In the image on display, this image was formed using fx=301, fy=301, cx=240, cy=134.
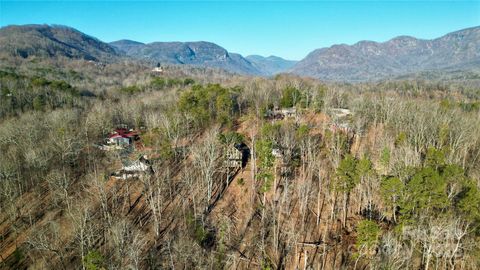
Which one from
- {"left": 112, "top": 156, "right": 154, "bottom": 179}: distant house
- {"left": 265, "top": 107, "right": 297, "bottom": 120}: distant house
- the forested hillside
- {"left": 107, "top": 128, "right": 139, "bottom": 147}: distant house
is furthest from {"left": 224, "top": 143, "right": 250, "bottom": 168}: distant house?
{"left": 265, "top": 107, "right": 297, "bottom": 120}: distant house

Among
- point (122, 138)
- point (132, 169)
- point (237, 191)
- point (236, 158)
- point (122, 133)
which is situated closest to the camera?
point (237, 191)

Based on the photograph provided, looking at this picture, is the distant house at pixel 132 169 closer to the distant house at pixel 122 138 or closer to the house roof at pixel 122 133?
the distant house at pixel 122 138

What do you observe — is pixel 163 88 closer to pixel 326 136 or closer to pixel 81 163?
pixel 81 163

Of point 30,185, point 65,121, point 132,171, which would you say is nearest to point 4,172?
point 30,185

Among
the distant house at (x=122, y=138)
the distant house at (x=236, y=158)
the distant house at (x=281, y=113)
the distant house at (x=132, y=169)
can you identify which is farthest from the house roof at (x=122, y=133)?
the distant house at (x=281, y=113)

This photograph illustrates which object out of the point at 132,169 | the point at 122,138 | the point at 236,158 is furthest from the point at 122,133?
the point at 236,158

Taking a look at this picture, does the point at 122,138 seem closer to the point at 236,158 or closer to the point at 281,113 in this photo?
the point at 236,158

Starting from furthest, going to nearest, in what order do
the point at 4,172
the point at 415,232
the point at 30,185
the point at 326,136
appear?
the point at 326,136, the point at 30,185, the point at 4,172, the point at 415,232
